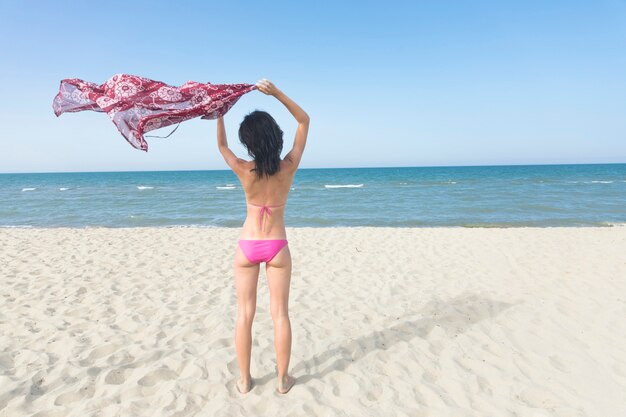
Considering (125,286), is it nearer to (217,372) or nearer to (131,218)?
(217,372)

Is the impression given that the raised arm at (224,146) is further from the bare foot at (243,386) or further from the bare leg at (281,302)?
the bare foot at (243,386)

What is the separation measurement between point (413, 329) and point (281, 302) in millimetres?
2111

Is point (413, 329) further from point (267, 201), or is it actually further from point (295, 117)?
point (295, 117)

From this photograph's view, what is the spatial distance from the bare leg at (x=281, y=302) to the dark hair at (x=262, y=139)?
63cm

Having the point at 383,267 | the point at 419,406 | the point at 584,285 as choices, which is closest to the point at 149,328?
the point at 419,406

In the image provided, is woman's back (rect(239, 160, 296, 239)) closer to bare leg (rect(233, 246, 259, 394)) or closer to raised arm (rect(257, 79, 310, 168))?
raised arm (rect(257, 79, 310, 168))

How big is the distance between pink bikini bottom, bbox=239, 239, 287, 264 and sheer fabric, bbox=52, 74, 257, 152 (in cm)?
96

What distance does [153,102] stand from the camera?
293 centimetres

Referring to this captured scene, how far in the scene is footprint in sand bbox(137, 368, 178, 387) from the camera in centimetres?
319

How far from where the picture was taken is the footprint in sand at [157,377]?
3.19m

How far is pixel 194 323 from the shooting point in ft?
14.7

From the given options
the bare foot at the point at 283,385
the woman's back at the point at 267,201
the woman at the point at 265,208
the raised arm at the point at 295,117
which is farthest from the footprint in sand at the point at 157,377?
the raised arm at the point at 295,117

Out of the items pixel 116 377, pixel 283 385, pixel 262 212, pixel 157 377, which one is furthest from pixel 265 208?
pixel 116 377

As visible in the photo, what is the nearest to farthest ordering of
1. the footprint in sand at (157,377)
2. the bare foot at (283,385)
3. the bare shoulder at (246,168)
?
the bare shoulder at (246,168)
the bare foot at (283,385)
the footprint in sand at (157,377)
